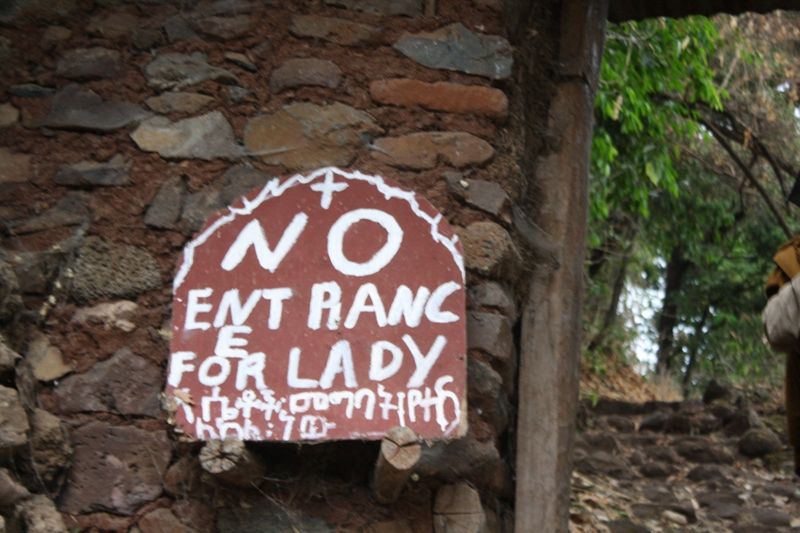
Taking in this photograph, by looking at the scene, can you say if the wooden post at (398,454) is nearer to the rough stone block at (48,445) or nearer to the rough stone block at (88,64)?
the rough stone block at (48,445)

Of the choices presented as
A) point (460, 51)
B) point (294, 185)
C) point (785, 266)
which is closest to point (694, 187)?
point (785, 266)

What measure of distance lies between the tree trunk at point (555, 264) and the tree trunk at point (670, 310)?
892cm

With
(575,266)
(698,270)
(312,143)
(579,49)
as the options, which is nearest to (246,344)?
(312,143)

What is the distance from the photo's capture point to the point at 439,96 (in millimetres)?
2816

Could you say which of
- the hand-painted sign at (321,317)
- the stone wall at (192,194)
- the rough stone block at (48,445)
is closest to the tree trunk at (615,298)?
the stone wall at (192,194)

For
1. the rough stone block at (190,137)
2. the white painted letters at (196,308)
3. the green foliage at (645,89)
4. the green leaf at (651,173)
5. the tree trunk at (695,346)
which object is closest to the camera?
the white painted letters at (196,308)

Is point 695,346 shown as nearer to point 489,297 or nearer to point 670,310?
point 670,310

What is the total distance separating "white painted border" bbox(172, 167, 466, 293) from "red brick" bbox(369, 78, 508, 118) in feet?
0.95

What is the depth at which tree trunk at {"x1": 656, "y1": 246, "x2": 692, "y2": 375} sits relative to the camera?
11.9 meters

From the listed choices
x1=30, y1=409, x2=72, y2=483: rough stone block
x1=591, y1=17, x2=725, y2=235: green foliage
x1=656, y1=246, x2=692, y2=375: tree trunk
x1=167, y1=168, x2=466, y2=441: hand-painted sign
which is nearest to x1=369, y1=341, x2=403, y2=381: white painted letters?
x1=167, y1=168, x2=466, y2=441: hand-painted sign

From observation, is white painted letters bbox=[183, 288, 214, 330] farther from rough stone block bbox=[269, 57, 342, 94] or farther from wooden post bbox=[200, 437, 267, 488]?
rough stone block bbox=[269, 57, 342, 94]

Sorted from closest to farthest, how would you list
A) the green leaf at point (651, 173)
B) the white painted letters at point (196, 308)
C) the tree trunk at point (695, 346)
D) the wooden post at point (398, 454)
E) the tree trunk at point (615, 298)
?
the wooden post at point (398, 454), the white painted letters at point (196, 308), the green leaf at point (651, 173), the tree trunk at point (615, 298), the tree trunk at point (695, 346)

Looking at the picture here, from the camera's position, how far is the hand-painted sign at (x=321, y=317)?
2.40 meters

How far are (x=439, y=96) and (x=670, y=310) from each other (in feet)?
32.3
